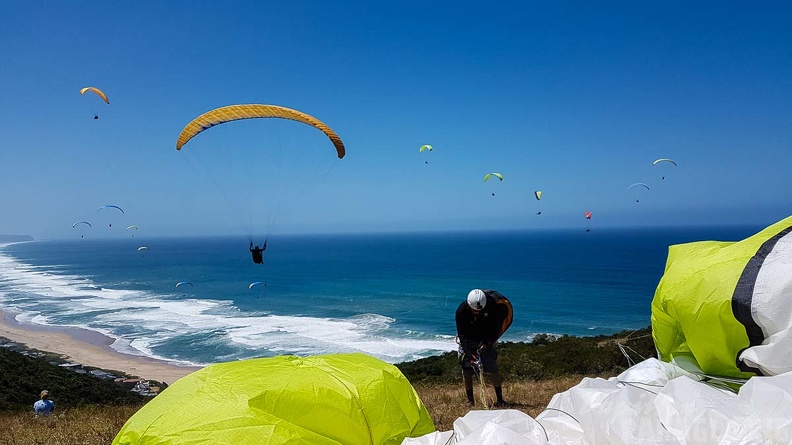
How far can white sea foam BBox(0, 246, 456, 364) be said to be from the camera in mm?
33188

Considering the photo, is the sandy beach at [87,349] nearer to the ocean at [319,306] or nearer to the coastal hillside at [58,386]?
the ocean at [319,306]

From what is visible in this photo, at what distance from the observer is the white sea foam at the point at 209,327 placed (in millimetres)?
33188

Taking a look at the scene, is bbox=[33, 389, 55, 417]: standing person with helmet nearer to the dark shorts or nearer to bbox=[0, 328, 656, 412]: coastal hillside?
bbox=[0, 328, 656, 412]: coastal hillside

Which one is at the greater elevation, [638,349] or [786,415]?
[786,415]

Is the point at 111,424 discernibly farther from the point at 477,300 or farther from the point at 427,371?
the point at 427,371

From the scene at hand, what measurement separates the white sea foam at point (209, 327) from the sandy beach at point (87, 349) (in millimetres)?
972

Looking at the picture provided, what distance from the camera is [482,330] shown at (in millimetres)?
7332

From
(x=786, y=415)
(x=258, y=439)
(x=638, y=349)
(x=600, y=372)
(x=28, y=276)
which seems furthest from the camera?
(x=28, y=276)

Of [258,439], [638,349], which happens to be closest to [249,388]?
[258,439]

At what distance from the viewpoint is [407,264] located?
105938 mm

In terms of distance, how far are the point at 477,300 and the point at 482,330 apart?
0.74 metres

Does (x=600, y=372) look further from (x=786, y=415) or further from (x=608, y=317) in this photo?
(x=608, y=317)

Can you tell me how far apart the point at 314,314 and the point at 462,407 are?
4125cm

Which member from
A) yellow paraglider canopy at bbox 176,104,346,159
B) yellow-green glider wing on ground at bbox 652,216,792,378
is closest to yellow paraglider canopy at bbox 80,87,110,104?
yellow paraglider canopy at bbox 176,104,346,159
